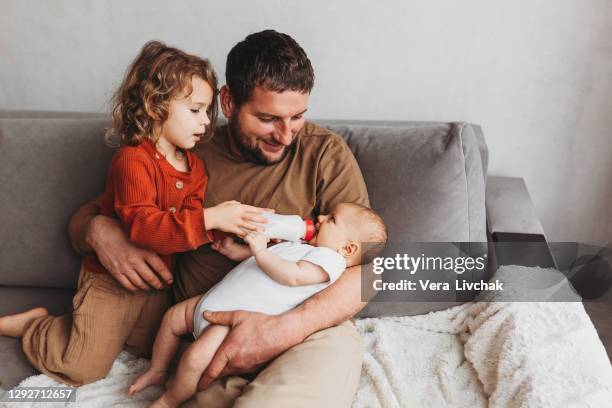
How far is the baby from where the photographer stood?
1.32 m

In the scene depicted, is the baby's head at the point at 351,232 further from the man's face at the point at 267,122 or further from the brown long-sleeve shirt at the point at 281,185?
the man's face at the point at 267,122

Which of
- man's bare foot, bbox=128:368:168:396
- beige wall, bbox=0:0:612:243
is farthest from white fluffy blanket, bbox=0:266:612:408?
beige wall, bbox=0:0:612:243

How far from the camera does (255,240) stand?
4.38ft

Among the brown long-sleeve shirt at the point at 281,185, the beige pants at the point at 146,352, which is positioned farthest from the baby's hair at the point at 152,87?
the beige pants at the point at 146,352

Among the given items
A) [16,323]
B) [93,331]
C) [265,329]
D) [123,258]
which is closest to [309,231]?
[265,329]

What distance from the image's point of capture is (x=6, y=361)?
152cm

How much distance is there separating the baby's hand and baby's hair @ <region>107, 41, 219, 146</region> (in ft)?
1.21

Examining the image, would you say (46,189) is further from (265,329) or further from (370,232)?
(370,232)

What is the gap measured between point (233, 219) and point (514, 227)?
3.22ft

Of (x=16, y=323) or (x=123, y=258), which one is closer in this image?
(x=123, y=258)

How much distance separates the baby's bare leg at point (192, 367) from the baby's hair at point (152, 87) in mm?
522

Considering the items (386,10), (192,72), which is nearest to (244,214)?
(192,72)

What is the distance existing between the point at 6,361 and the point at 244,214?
792 mm

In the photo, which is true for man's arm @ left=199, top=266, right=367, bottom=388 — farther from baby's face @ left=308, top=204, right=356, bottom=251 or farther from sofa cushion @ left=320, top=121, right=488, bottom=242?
sofa cushion @ left=320, top=121, right=488, bottom=242
